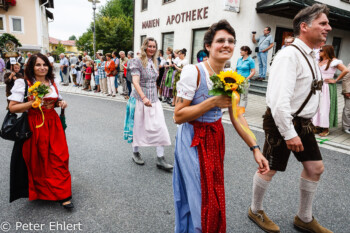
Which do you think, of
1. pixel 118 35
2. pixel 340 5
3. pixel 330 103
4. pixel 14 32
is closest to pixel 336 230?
pixel 330 103

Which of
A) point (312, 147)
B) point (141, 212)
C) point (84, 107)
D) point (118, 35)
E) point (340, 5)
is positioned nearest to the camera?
point (312, 147)

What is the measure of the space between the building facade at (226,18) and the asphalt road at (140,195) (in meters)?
7.86

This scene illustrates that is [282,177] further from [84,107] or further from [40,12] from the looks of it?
[40,12]

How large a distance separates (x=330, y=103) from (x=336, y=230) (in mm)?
4266

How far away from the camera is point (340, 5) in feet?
43.1

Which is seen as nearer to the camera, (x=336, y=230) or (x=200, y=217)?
(x=200, y=217)

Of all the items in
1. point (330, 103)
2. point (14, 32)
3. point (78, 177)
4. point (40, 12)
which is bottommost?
point (78, 177)

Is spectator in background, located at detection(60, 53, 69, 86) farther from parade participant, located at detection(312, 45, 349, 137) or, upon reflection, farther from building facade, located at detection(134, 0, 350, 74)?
parade participant, located at detection(312, 45, 349, 137)

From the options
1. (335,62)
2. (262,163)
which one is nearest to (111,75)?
(335,62)

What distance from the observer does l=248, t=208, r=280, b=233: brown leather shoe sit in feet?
8.22

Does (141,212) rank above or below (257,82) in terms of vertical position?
below

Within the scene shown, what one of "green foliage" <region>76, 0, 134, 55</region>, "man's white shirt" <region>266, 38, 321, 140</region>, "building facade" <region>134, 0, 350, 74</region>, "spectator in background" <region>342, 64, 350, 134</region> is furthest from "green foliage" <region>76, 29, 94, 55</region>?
"man's white shirt" <region>266, 38, 321, 140</region>

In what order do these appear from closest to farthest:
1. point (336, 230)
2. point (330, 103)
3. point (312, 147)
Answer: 1. point (312, 147)
2. point (336, 230)
3. point (330, 103)

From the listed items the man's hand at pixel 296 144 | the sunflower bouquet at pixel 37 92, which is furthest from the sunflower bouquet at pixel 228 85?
the sunflower bouquet at pixel 37 92
